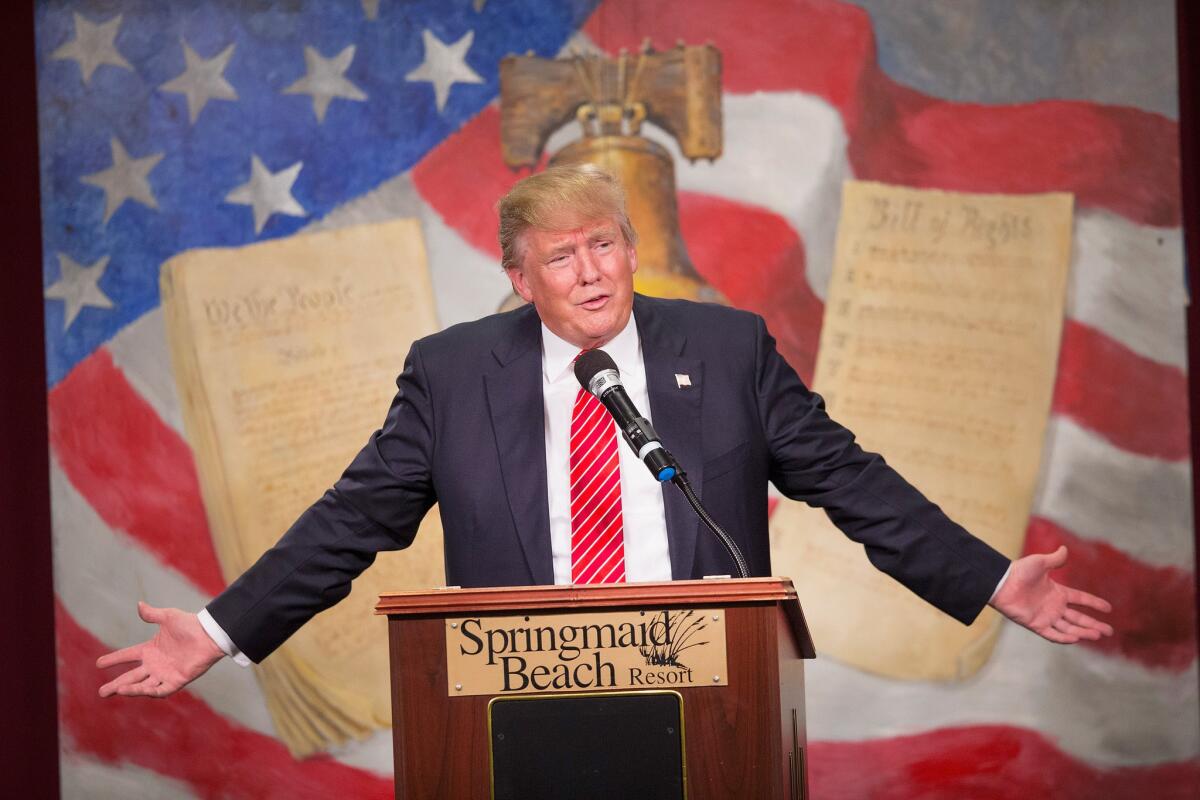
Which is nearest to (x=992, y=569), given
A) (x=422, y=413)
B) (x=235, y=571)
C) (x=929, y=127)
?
(x=422, y=413)

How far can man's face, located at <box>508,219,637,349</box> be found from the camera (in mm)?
2611

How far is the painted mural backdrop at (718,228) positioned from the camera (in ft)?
13.5

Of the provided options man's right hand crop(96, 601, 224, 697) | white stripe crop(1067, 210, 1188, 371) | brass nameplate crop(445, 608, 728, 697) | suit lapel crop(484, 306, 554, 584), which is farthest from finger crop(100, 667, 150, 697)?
white stripe crop(1067, 210, 1188, 371)

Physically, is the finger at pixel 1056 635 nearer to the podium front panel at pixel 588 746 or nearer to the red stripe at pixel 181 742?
the podium front panel at pixel 588 746

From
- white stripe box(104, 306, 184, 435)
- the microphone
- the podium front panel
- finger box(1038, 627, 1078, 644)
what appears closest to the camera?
the podium front panel

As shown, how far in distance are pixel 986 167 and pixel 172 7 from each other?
2.56 meters

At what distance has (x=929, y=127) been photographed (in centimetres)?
425

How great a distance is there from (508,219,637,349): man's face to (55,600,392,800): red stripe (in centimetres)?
220

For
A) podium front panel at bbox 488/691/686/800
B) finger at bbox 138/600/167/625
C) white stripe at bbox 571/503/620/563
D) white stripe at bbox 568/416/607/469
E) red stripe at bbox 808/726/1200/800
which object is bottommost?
red stripe at bbox 808/726/1200/800

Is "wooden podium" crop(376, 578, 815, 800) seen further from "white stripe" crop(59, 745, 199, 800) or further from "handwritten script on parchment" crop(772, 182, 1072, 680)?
"white stripe" crop(59, 745, 199, 800)

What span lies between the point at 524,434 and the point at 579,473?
0.45ft

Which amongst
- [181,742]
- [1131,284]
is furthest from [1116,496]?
[181,742]

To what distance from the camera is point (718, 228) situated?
14.1 feet

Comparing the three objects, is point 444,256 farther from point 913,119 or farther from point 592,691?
point 592,691
